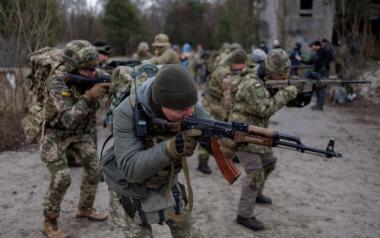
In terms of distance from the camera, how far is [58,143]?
3.97 m

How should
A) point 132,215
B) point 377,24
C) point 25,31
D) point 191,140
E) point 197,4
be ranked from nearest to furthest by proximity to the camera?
point 191,140 < point 132,215 < point 25,31 < point 377,24 < point 197,4

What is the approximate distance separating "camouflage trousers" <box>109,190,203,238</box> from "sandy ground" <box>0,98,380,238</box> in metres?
1.49

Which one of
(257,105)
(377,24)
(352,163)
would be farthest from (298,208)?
(377,24)

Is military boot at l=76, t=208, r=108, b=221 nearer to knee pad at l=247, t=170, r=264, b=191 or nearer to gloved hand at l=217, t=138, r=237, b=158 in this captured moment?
knee pad at l=247, t=170, r=264, b=191

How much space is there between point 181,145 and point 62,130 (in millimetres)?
2090

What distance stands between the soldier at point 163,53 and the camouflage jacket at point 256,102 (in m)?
3.23

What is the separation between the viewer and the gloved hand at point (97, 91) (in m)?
3.72

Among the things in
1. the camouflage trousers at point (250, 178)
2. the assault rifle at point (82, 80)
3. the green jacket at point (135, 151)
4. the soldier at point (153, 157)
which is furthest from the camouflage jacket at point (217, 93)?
the green jacket at point (135, 151)

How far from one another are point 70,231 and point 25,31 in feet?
15.7

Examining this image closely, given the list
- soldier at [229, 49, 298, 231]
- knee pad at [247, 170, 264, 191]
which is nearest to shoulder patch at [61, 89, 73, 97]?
soldier at [229, 49, 298, 231]

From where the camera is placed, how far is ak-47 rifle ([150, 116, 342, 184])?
2.46m

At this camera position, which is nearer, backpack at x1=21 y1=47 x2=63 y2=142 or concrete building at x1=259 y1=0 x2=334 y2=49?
backpack at x1=21 y1=47 x2=63 y2=142

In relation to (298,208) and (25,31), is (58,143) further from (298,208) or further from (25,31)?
(25,31)

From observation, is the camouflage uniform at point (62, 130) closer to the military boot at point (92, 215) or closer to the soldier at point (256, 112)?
the military boot at point (92, 215)
